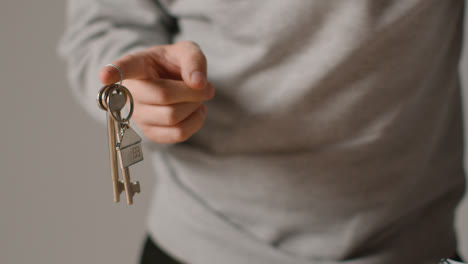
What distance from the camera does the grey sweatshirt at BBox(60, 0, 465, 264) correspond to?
0.54 meters

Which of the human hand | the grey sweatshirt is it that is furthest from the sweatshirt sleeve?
the human hand

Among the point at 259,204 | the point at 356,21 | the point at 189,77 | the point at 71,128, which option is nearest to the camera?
the point at 189,77

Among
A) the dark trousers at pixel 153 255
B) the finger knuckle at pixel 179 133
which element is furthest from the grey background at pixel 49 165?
the finger knuckle at pixel 179 133

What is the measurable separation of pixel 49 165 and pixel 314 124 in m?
0.93

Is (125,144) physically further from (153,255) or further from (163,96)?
(153,255)

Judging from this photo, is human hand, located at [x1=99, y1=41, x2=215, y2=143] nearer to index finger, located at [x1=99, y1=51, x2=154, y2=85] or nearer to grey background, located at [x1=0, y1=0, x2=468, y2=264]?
index finger, located at [x1=99, y1=51, x2=154, y2=85]

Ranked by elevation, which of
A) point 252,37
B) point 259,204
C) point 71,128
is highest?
point 252,37

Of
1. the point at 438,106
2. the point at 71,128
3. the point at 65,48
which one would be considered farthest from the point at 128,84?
the point at 71,128

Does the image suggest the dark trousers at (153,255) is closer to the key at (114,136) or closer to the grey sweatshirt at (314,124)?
the grey sweatshirt at (314,124)

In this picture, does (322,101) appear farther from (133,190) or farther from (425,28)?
(133,190)

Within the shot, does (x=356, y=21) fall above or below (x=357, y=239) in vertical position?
above

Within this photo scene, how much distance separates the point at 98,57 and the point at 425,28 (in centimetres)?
49

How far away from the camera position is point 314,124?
57 cm

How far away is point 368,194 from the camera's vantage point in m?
0.60
